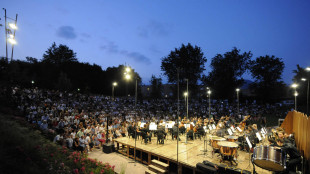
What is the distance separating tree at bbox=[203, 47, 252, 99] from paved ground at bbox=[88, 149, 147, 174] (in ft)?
105

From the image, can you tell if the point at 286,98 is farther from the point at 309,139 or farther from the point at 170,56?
the point at 309,139

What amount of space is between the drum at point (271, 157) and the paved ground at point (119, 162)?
572 centimetres

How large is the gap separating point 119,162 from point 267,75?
42592mm

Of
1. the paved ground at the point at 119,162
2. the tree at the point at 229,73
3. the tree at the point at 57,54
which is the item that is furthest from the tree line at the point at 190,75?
the paved ground at the point at 119,162

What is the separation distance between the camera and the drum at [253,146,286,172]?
209 inches

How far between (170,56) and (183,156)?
93.0 ft

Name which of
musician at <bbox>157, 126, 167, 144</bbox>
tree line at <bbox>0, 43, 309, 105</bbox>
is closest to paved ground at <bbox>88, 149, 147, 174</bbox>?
musician at <bbox>157, 126, 167, 144</bbox>

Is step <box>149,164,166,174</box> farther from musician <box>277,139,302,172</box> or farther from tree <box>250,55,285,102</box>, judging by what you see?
tree <box>250,55,285,102</box>

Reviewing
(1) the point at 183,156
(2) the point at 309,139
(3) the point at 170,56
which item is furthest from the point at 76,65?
(2) the point at 309,139

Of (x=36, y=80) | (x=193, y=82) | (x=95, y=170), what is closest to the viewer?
(x=95, y=170)

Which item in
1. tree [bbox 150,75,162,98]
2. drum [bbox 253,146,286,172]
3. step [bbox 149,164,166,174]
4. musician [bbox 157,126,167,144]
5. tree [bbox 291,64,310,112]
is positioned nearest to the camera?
drum [bbox 253,146,286,172]

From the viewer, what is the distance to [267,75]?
39.5 metres

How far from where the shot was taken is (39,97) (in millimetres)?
18266

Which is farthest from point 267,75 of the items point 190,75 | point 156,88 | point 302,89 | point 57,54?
point 57,54
